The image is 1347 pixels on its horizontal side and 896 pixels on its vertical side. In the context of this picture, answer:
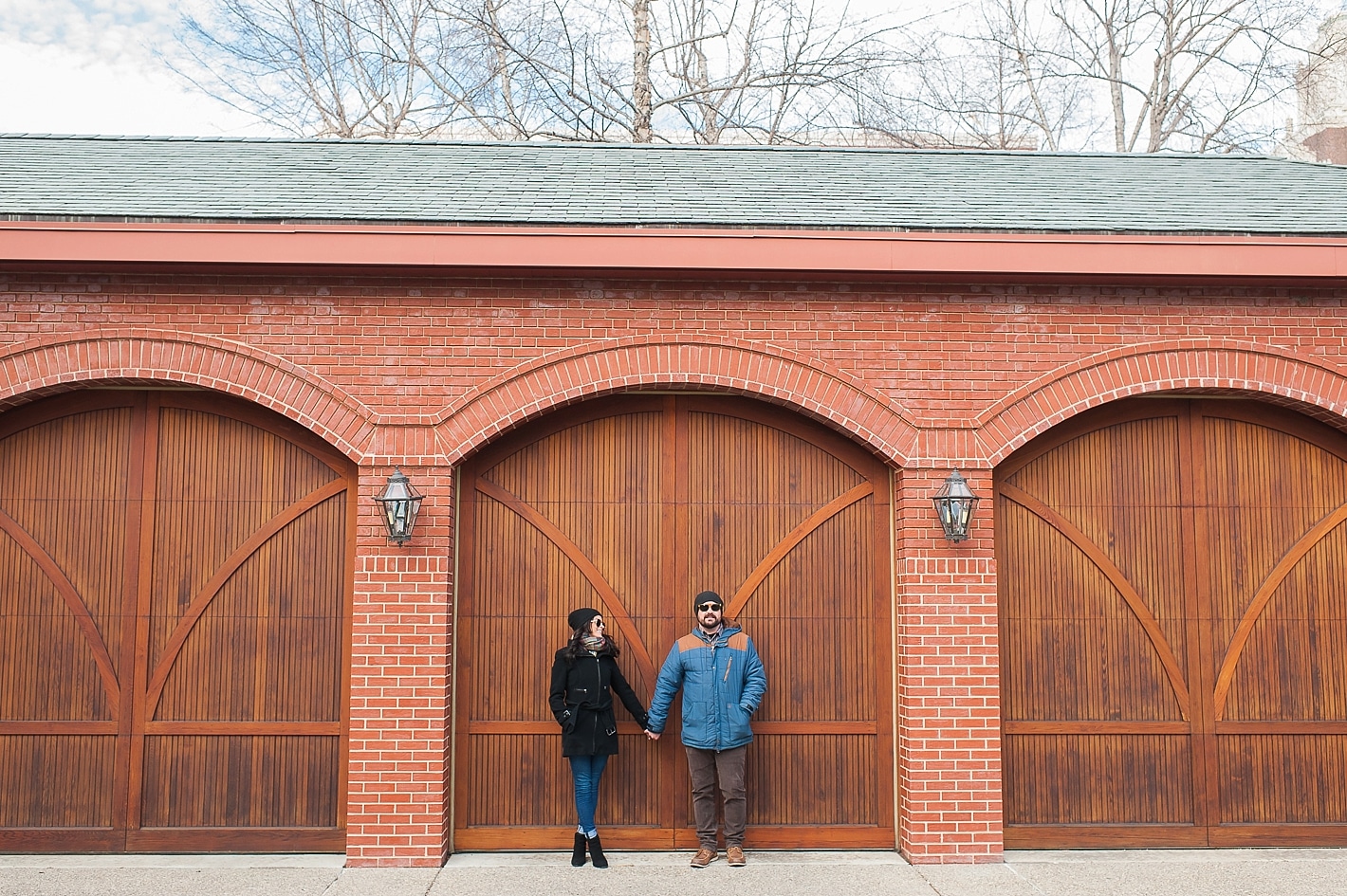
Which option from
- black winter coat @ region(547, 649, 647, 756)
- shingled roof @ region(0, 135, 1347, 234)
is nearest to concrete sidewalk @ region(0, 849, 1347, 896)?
black winter coat @ region(547, 649, 647, 756)

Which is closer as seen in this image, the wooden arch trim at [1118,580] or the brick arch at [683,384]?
the brick arch at [683,384]

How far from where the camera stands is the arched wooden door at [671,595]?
6.91m

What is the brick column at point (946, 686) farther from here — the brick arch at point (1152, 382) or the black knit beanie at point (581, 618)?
the black knit beanie at point (581, 618)

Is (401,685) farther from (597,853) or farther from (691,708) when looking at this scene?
(691,708)

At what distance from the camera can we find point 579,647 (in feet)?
21.5

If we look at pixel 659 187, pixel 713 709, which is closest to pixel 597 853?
pixel 713 709

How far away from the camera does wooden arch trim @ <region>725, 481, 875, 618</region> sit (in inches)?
279

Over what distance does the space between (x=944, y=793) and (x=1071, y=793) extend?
1.05 metres

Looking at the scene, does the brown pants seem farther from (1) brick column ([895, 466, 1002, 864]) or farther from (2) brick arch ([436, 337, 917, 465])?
(2) brick arch ([436, 337, 917, 465])

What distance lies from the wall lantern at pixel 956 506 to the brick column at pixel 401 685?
3.25 meters

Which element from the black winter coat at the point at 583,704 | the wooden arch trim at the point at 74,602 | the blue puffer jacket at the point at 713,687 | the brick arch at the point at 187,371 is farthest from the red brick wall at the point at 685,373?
the blue puffer jacket at the point at 713,687

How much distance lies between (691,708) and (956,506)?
2.16 m

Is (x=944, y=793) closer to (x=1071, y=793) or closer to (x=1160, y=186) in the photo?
(x=1071, y=793)

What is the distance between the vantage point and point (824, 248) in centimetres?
668
